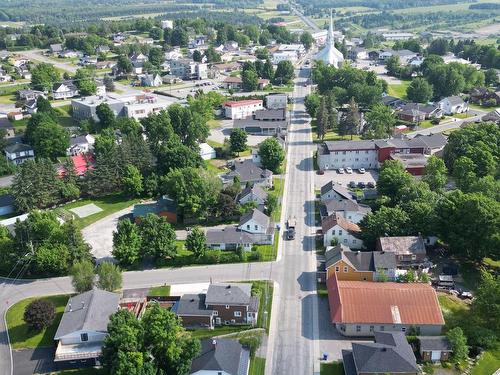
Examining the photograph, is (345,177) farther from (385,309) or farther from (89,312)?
(89,312)

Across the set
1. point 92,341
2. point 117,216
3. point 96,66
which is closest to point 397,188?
point 117,216

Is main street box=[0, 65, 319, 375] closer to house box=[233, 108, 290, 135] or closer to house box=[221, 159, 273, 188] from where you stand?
house box=[221, 159, 273, 188]

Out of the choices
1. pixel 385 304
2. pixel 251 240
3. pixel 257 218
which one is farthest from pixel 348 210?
pixel 385 304

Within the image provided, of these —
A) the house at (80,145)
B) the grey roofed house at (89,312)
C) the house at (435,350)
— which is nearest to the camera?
the house at (435,350)

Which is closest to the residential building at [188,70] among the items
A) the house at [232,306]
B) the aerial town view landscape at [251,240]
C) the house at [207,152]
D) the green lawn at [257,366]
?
the aerial town view landscape at [251,240]

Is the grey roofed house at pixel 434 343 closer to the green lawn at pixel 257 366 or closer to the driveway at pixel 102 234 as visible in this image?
the green lawn at pixel 257 366

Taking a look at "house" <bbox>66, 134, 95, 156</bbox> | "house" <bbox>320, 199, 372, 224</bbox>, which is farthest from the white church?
"house" <bbox>320, 199, 372, 224</bbox>
